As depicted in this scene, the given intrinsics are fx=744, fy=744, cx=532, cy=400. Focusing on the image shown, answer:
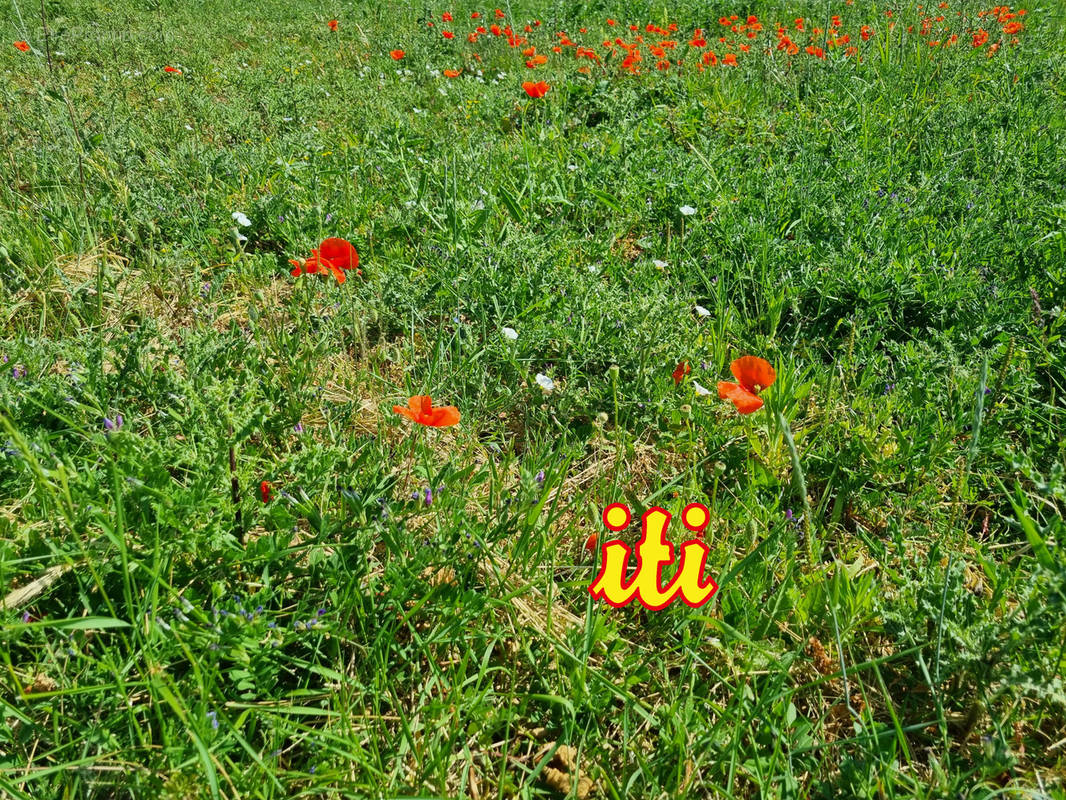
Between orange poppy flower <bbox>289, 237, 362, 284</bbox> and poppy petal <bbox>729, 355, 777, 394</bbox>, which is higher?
orange poppy flower <bbox>289, 237, 362, 284</bbox>

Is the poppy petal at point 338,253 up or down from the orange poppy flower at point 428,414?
up

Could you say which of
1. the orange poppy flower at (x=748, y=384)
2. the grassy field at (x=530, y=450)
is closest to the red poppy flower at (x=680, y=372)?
the grassy field at (x=530, y=450)

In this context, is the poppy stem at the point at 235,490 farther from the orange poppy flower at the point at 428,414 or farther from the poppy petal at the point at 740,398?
the poppy petal at the point at 740,398

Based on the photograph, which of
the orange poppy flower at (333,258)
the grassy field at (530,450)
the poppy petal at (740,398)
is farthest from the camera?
the orange poppy flower at (333,258)

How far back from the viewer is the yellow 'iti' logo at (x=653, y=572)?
1.80m

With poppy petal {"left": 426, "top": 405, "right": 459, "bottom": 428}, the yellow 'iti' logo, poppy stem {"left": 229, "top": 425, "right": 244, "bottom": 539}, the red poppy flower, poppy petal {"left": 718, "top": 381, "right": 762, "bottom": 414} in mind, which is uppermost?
poppy petal {"left": 426, "top": 405, "right": 459, "bottom": 428}

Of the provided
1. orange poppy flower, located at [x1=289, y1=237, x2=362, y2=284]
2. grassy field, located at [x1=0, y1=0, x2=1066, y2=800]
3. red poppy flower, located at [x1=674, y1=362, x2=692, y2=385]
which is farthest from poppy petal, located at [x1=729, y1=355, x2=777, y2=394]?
orange poppy flower, located at [x1=289, y1=237, x2=362, y2=284]

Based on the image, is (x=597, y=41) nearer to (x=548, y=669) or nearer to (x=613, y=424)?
(x=613, y=424)

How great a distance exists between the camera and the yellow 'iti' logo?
180cm

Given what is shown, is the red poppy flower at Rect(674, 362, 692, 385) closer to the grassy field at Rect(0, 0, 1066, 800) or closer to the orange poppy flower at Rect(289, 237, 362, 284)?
the grassy field at Rect(0, 0, 1066, 800)

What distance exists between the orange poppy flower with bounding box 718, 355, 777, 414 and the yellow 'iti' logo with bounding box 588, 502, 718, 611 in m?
0.33

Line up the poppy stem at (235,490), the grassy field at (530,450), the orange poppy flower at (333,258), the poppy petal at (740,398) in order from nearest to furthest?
the grassy field at (530,450) → the poppy stem at (235,490) → the poppy petal at (740,398) → the orange poppy flower at (333,258)

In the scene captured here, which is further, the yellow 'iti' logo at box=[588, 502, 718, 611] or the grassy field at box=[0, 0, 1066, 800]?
the yellow 'iti' logo at box=[588, 502, 718, 611]

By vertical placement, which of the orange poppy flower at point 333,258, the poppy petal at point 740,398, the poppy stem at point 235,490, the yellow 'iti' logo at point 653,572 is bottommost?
the yellow 'iti' logo at point 653,572
